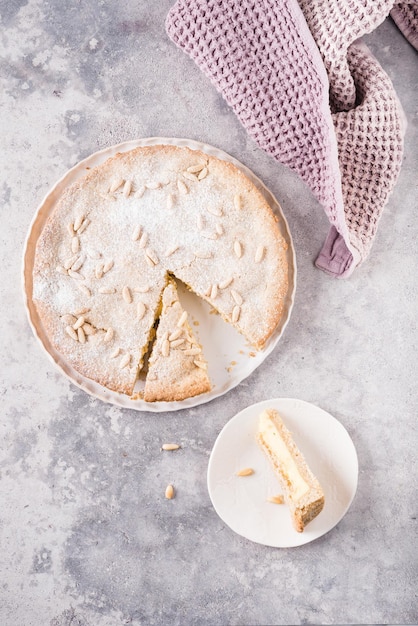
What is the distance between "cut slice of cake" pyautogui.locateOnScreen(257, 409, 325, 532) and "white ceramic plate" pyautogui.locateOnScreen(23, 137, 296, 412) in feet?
0.69

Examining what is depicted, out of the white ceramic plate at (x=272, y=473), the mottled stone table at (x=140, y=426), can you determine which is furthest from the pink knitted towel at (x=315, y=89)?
the white ceramic plate at (x=272, y=473)

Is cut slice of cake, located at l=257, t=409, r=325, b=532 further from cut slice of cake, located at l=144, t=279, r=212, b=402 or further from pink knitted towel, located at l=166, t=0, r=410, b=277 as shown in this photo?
pink knitted towel, located at l=166, t=0, r=410, b=277

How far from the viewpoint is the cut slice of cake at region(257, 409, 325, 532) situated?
2176 millimetres

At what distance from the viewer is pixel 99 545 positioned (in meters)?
2.37

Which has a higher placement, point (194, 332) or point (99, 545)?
point (194, 332)

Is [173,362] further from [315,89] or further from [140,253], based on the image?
[315,89]

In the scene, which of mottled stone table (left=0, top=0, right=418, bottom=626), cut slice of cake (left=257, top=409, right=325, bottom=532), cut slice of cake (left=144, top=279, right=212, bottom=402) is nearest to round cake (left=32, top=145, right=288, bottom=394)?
cut slice of cake (left=144, top=279, right=212, bottom=402)

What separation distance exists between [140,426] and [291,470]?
618 millimetres

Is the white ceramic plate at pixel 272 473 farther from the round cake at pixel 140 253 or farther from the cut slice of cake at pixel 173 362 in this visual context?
the round cake at pixel 140 253

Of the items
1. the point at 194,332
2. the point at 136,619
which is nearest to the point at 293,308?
the point at 194,332

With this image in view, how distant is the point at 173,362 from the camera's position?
2.20 metres

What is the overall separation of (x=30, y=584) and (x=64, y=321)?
108 centimetres

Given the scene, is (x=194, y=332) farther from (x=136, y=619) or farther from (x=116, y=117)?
(x=136, y=619)

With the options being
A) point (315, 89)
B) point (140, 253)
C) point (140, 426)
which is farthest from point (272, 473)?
point (315, 89)
